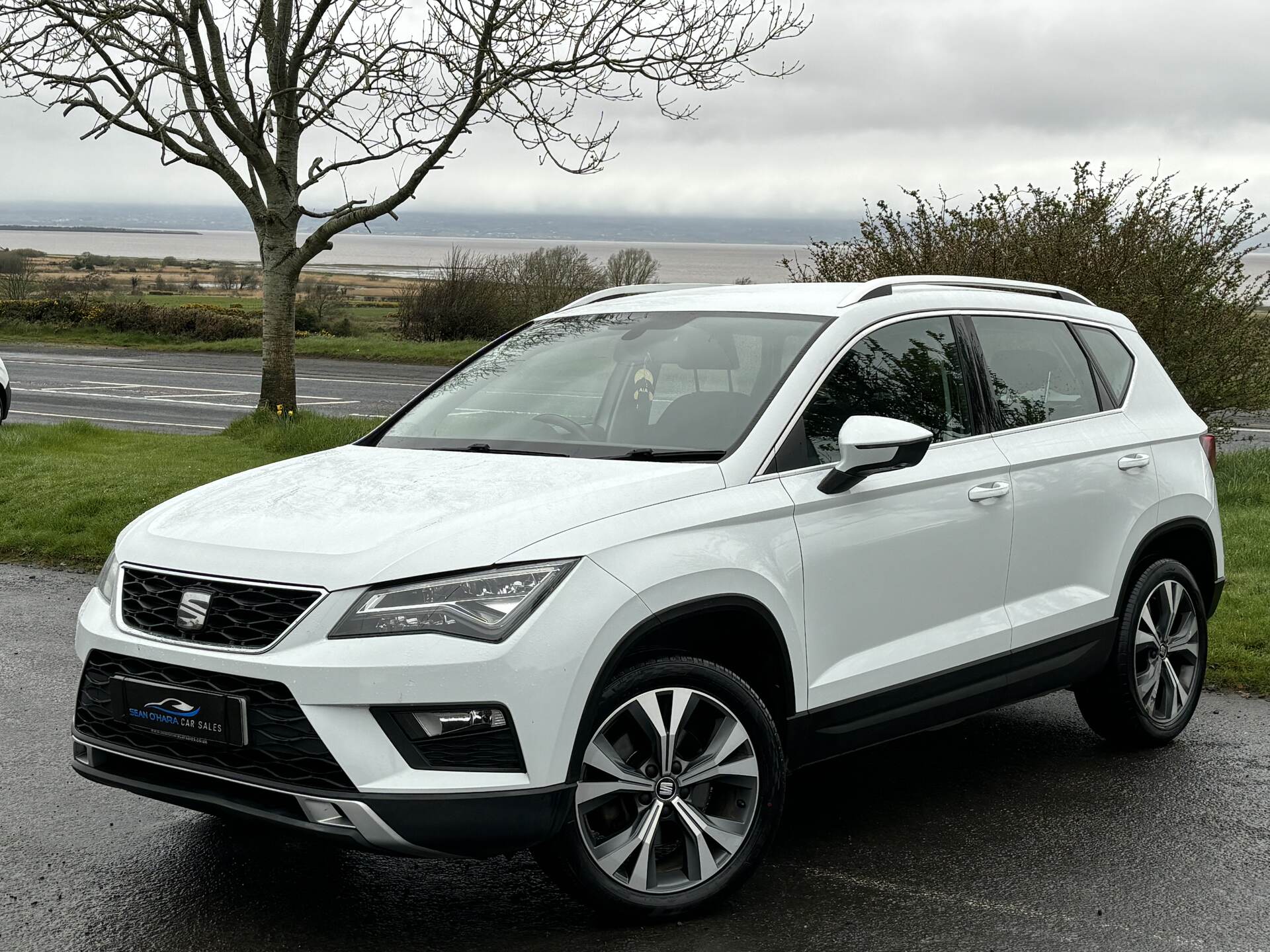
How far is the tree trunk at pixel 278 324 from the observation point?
16000mm

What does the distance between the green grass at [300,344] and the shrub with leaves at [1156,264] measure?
19.8 meters

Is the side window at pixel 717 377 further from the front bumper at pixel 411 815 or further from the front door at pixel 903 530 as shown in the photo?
the front bumper at pixel 411 815

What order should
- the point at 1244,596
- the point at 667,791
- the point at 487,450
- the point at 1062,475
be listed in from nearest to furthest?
the point at 667,791 → the point at 487,450 → the point at 1062,475 → the point at 1244,596

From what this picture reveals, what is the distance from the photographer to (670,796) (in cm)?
387

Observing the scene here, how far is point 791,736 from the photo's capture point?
4.16 meters

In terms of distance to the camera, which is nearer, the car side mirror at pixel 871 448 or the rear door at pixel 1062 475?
the car side mirror at pixel 871 448

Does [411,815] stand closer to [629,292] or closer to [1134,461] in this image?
[629,292]

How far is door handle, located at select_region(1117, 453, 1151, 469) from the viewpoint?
17.8 feet

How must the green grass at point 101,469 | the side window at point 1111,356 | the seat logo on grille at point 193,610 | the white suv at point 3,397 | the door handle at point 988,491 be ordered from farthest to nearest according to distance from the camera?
the white suv at point 3,397
the green grass at point 101,469
the side window at point 1111,356
the door handle at point 988,491
the seat logo on grille at point 193,610

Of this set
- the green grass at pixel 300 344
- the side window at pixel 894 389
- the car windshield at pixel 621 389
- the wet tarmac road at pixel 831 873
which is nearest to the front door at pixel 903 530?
the side window at pixel 894 389

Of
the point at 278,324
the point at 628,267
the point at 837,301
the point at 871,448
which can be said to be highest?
the point at 628,267

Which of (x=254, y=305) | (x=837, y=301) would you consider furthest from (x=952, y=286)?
(x=254, y=305)

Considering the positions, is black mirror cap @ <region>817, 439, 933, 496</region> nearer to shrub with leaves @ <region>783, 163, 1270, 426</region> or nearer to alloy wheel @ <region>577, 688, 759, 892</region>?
alloy wheel @ <region>577, 688, 759, 892</region>

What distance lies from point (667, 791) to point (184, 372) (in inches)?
1117
